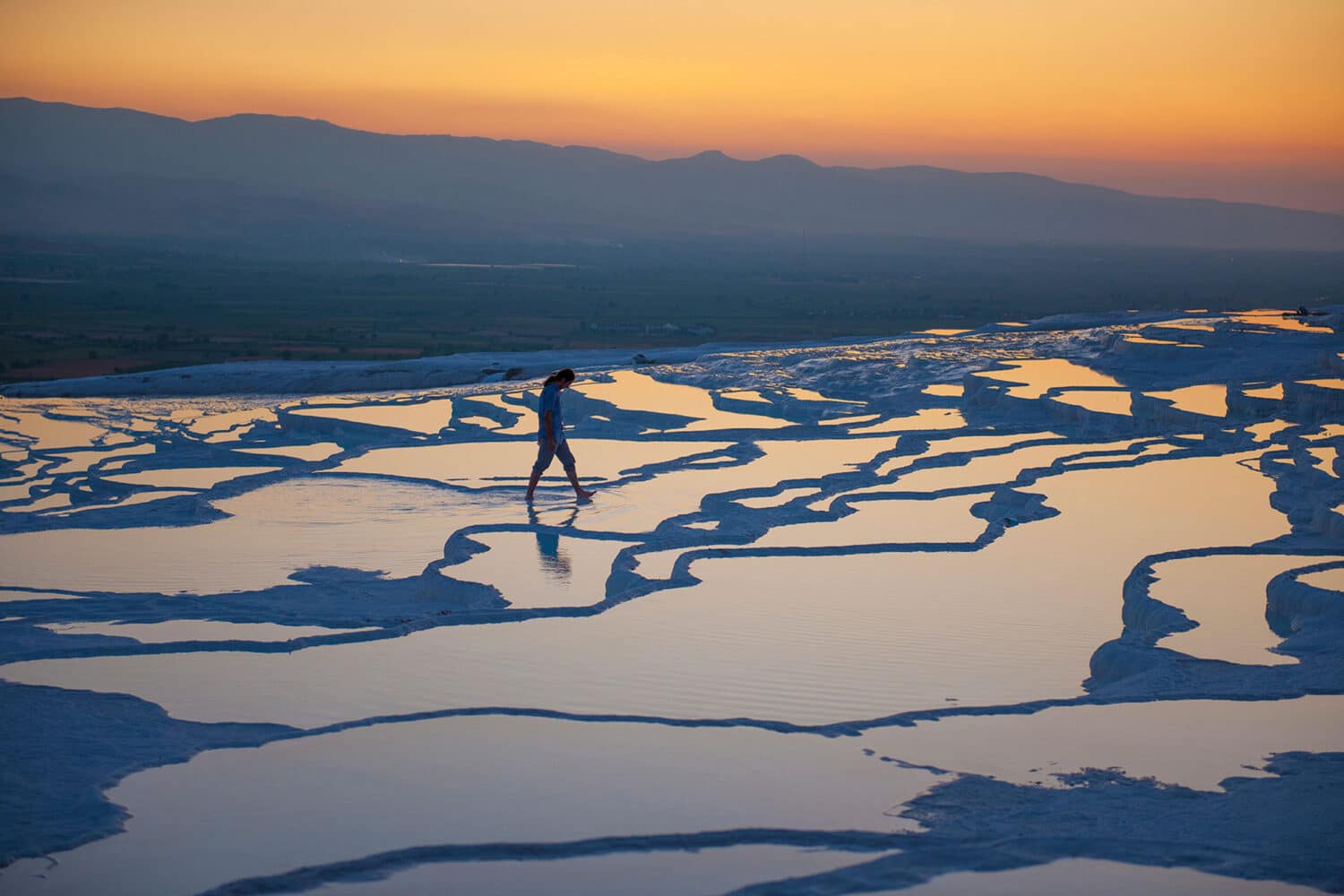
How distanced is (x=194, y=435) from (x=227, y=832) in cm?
826

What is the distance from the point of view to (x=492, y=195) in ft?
473

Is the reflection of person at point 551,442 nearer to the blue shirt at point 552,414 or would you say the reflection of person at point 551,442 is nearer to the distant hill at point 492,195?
the blue shirt at point 552,414

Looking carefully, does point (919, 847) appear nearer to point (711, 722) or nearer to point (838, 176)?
point (711, 722)

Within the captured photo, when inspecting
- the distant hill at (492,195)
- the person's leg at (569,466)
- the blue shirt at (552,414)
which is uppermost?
the distant hill at (492,195)

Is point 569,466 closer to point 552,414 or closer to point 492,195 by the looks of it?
point 552,414

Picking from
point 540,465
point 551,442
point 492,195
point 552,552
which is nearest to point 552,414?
point 551,442

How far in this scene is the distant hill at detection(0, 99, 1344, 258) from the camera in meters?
106

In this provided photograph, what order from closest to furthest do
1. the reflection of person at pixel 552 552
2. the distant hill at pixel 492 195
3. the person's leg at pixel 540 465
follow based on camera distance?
the reflection of person at pixel 552 552 → the person's leg at pixel 540 465 → the distant hill at pixel 492 195

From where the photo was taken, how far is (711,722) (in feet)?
12.8

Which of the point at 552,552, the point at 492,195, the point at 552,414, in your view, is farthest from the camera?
the point at 492,195

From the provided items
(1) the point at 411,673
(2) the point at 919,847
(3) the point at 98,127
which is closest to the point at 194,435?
(1) the point at 411,673

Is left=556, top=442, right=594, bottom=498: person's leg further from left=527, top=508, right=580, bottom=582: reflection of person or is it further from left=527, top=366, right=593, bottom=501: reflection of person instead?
left=527, top=508, right=580, bottom=582: reflection of person

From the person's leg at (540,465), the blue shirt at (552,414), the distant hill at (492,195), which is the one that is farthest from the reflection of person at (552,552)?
the distant hill at (492,195)

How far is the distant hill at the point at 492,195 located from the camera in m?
106
